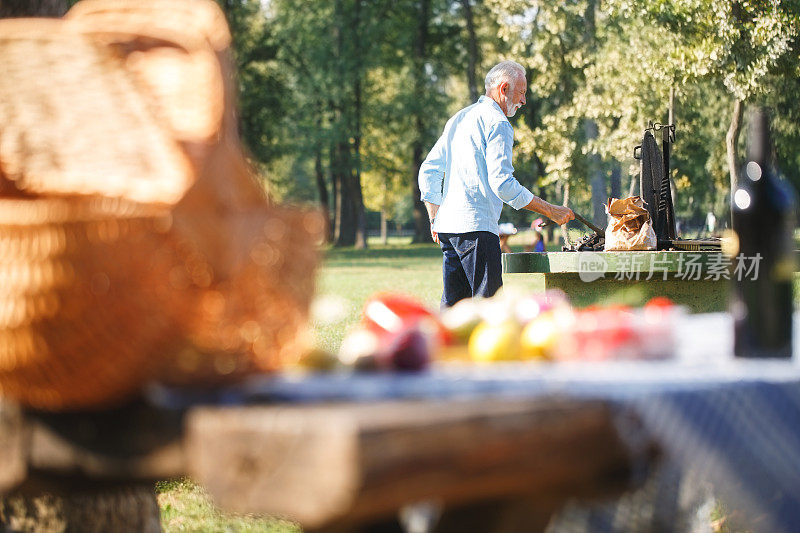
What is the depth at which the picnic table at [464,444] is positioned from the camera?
125cm

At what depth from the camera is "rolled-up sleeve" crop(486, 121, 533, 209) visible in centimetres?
548

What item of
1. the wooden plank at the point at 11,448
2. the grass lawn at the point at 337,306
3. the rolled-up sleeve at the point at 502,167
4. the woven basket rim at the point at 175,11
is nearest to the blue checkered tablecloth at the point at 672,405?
the grass lawn at the point at 337,306

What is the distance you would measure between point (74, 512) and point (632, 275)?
211 inches

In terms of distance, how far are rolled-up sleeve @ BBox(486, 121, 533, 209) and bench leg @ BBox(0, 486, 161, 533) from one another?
10.6ft

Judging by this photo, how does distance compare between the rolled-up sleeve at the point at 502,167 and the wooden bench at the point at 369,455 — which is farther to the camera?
→ the rolled-up sleeve at the point at 502,167

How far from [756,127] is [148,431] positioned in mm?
1451

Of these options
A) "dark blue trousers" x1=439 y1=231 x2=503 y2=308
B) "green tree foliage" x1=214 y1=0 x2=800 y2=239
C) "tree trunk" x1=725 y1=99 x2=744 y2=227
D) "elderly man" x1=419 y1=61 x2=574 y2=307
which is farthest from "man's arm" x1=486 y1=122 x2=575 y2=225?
"tree trunk" x1=725 y1=99 x2=744 y2=227

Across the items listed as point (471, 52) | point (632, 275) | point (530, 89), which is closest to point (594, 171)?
point (471, 52)

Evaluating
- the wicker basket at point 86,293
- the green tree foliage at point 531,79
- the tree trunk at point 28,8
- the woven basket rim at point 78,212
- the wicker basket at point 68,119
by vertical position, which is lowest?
the wicker basket at point 86,293

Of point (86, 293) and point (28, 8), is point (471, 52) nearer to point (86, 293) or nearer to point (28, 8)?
point (28, 8)

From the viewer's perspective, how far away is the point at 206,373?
1566 millimetres

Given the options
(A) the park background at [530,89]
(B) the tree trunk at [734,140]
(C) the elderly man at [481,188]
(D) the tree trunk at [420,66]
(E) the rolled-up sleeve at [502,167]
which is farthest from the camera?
(D) the tree trunk at [420,66]

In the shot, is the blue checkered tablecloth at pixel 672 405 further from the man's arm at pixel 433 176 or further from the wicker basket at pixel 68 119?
the man's arm at pixel 433 176

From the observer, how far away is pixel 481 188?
5766 mm
